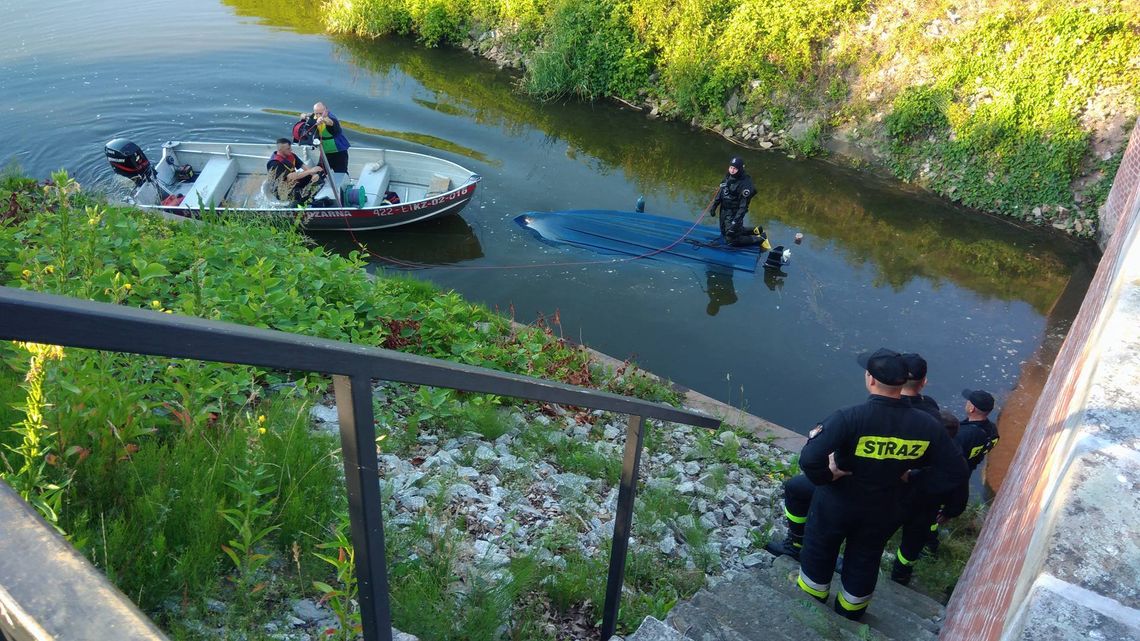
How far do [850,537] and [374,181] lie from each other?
35.1ft

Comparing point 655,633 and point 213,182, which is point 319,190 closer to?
point 213,182

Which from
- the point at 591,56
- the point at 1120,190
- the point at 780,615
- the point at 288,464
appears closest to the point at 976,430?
the point at 780,615

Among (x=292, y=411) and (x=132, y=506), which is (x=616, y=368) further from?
(x=132, y=506)

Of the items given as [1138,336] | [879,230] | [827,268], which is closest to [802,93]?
[879,230]

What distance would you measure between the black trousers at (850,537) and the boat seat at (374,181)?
9892 millimetres

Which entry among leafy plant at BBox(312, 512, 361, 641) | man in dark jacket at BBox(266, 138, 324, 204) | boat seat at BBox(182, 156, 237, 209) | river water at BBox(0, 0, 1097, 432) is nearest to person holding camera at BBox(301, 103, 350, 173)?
man in dark jacket at BBox(266, 138, 324, 204)

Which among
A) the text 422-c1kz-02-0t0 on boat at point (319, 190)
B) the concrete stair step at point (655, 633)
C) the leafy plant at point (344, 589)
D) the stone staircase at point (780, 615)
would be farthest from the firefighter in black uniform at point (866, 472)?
the text 422-c1kz-02-0t0 on boat at point (319, 190)

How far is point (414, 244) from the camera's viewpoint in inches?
509

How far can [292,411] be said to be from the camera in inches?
168

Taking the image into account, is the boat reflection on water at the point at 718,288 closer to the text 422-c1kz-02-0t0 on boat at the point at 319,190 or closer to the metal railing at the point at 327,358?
the text 422-c1kz-02-0t0 on boat at the point at 319,190

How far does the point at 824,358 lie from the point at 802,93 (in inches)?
312

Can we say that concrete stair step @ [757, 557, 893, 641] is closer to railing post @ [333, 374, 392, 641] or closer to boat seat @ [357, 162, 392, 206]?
railing post @ [333, 374, 392, 641]

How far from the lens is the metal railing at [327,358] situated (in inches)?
35.8

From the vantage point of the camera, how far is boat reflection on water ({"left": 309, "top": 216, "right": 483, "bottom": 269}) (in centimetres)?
1248
